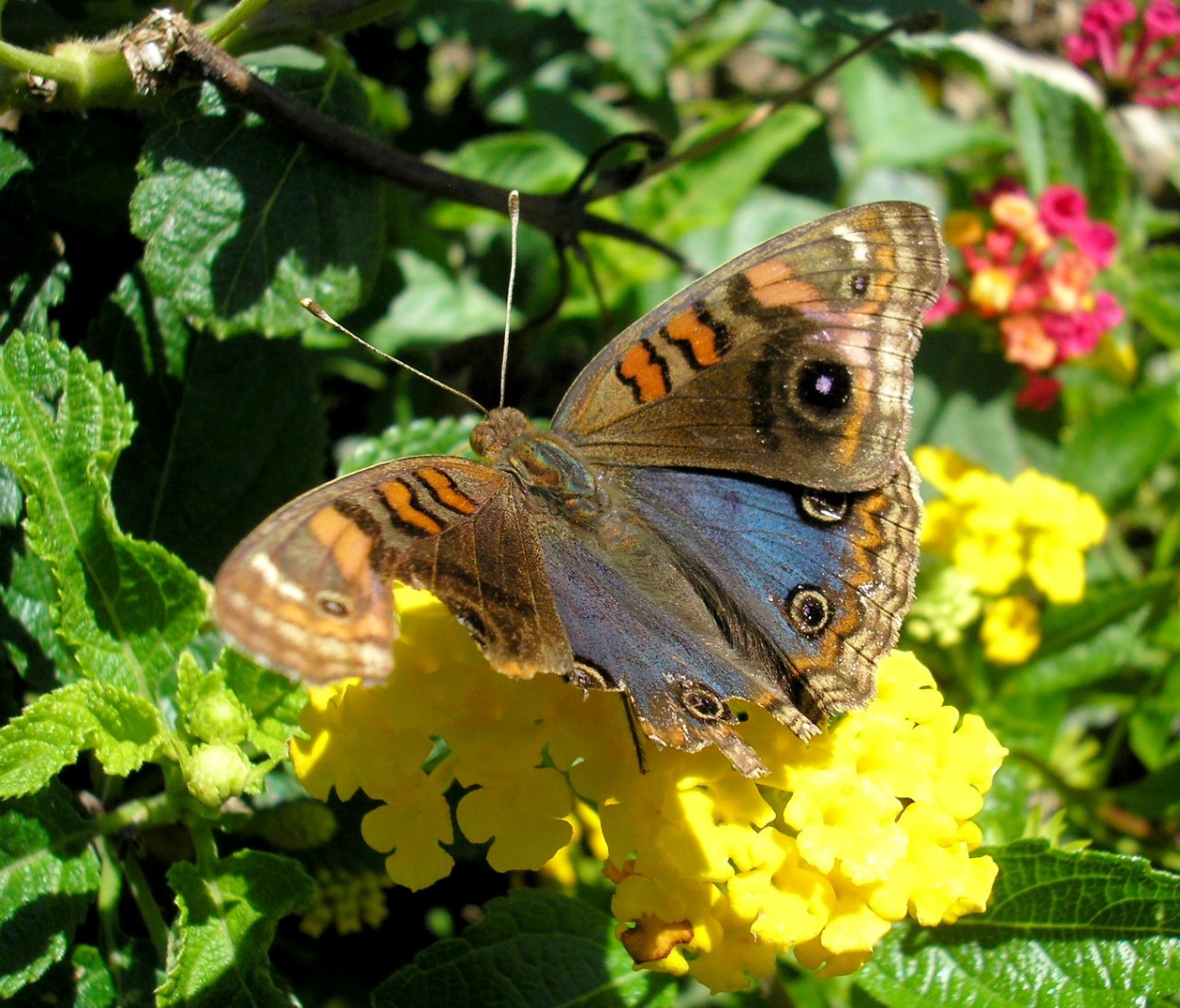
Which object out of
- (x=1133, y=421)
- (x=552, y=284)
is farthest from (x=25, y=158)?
(x=1133, y=421)

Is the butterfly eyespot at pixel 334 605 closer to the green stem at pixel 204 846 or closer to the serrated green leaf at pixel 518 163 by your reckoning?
the green stem at pixel 204 846

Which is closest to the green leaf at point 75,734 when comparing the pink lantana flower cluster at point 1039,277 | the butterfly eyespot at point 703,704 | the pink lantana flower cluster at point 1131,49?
the butterfly eyespot at point 703,704

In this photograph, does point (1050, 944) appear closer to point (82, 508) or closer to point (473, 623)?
point (473, 623)

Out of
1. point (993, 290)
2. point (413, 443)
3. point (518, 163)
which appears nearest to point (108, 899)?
point (413, 443)

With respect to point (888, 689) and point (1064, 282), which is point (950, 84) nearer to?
point (1064, 282)

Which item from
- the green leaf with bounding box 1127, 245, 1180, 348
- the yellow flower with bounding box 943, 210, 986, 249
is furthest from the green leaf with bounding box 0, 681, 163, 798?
the green leaf with bounding box 1127, 245, 1180, 348

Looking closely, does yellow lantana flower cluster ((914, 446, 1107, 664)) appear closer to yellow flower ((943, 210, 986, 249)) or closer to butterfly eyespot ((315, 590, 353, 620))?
yellow flower ((943, 210, 986, 249))
